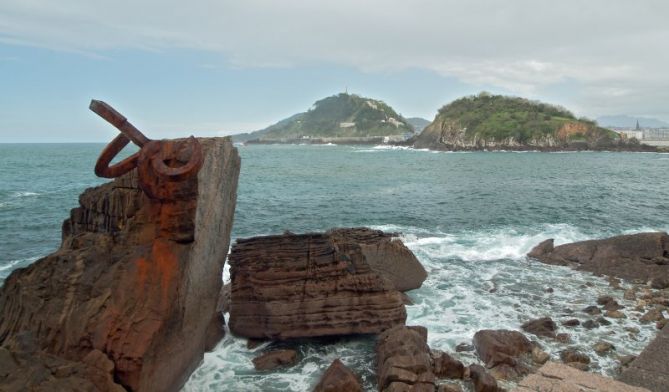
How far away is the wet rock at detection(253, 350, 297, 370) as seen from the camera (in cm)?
1031

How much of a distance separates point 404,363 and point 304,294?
122 inches

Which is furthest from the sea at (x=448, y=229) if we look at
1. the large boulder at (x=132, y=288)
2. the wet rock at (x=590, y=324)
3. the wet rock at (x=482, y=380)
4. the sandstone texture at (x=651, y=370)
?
the large boulder at (x=132, y=288)

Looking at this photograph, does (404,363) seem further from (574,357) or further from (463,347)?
(574,357)

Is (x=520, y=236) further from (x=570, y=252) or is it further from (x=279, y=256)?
(x=279, y=256)

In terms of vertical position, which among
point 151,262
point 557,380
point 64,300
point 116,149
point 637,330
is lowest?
point 637,330

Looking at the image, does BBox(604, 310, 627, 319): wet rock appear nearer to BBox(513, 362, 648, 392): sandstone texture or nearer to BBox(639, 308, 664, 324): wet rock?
BBox(639, 308, 664, 324): wet rock

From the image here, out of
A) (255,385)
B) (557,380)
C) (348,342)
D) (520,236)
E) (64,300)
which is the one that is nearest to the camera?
(557,380)

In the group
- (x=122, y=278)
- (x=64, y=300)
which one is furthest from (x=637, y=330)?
(x=64, y=300)

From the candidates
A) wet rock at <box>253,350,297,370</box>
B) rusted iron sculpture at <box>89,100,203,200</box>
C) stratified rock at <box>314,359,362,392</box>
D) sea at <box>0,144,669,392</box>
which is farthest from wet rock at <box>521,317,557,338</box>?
rusted iron sculpture at <box>89,100,203,200</box>

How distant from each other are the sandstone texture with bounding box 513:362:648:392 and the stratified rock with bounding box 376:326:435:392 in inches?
88.1

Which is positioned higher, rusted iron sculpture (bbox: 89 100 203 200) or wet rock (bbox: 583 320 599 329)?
rusted iron sculpture (bbox: 89 100 203 200)

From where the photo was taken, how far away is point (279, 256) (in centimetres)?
1171

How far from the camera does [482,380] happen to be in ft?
29.9

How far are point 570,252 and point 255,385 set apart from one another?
15047mm
